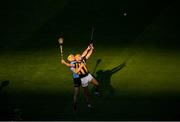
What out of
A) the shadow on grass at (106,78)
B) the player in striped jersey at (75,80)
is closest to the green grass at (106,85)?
the shadow on grass at (106,78)

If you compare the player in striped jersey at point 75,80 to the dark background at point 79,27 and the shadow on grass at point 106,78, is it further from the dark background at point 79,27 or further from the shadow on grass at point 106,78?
the shadow on grass at point 106,78

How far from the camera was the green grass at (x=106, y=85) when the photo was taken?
20266 millimetres

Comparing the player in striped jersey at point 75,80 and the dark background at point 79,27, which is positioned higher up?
the dark background at point 79,27


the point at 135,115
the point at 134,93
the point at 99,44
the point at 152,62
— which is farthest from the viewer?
the point at 99,44

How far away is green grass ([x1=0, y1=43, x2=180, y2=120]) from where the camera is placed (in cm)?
2027

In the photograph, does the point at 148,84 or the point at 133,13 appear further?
the point at 133,13

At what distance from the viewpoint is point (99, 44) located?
2652cm

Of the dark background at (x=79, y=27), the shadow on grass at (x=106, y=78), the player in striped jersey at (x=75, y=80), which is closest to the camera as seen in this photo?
the player in striped jersey at (x=75, y=80)

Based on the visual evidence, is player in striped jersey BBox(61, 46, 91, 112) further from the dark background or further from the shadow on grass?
the shadow on grass

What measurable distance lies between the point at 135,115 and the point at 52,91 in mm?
4438

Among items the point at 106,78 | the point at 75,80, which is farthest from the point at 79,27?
the point at 75,80

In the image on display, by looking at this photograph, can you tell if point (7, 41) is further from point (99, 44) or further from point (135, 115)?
point (135, 115)

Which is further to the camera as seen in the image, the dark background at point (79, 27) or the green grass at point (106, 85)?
the dark background at point (79, 27)

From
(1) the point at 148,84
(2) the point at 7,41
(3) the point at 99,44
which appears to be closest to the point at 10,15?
(2) the point at 7,41
